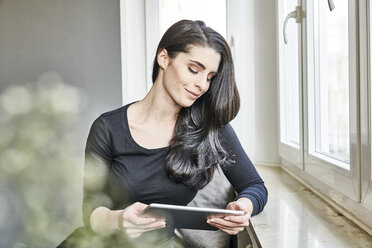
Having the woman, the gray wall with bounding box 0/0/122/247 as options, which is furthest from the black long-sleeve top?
the gray wall with bounding box 0/0/122/247

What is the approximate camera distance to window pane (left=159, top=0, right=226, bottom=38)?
1.27 metres

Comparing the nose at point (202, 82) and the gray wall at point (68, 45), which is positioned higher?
the gray wall at point (68, 45)

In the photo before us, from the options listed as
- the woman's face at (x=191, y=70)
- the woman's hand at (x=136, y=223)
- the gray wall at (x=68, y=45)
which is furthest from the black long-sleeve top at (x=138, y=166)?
the gray wall at (x=68, y=45)

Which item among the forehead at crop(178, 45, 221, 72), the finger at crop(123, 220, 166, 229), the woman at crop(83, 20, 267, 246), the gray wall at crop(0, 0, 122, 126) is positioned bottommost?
the finger at crop(123, 220, 166, 229)

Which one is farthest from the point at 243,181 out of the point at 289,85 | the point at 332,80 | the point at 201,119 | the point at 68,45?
the point at 68,45

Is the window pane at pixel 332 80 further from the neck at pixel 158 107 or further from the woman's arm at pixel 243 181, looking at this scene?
the neck at pixel 158 107

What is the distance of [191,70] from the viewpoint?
0.72m

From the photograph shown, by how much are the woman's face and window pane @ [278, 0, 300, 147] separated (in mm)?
420

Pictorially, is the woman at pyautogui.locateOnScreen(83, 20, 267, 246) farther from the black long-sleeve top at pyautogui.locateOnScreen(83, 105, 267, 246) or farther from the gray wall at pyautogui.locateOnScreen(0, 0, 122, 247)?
the gray wall at pyautogui.locateOnScreen(0, 0, 122, 247)

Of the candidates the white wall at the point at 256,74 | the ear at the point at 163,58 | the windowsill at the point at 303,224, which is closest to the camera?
the windowsill at the point at 303,224

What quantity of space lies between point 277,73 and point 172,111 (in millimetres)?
438

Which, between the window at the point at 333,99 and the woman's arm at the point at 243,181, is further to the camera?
the woman's arm at the point at 243,181

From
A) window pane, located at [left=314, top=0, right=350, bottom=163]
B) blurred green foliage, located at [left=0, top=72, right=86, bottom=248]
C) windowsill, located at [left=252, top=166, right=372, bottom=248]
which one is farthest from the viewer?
window pane, located at [left=314, top=0, right=350, bottom=163]

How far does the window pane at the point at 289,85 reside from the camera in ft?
3.55
